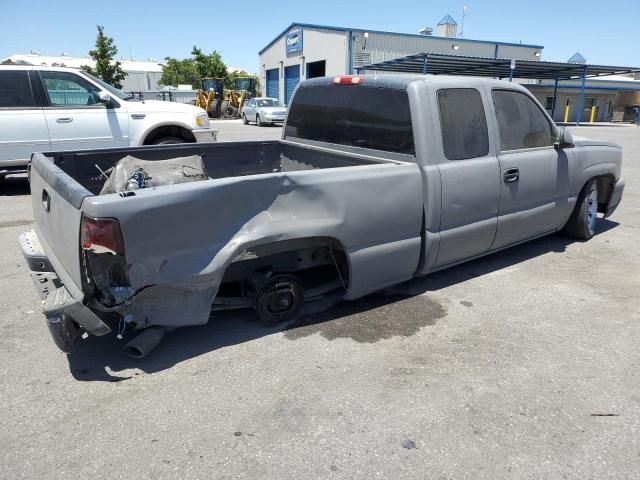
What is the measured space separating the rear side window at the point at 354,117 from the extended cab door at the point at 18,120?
201 inches

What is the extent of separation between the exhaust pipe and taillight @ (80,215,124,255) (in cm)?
67

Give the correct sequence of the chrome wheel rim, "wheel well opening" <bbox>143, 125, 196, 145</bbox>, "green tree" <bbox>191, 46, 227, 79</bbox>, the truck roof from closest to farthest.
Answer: the truck roof, the chrome wheel rim, "wheel well opening" <bbox>143, 125, 196, 145</bbox>, "green tree" <bbox>191, 46, 227, 79</bbox>

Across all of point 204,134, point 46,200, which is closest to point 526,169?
point 46,200

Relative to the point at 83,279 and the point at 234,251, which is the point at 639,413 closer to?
the point at 234,251

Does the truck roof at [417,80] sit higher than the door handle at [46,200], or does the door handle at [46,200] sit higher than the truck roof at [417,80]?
the truck roof at [417,80]

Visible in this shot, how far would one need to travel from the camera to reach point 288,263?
3.71 m

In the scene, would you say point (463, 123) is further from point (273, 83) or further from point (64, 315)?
point (273, 83)

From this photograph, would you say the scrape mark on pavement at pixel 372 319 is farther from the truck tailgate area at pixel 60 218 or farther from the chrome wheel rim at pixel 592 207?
the chrome wheel rim at pixel 592 207

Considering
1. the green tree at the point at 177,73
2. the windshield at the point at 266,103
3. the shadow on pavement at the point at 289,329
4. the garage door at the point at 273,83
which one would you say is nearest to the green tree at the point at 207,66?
the garage door at the point at 273,83

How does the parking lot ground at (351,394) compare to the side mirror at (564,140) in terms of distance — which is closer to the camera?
the parking lot ground at (351,394)

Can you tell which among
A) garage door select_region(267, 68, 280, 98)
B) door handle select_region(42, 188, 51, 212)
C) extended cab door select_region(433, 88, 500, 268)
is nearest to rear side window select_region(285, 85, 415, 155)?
extended cab door select_region(433, 88, 500, 268)

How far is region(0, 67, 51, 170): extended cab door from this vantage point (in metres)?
7.91

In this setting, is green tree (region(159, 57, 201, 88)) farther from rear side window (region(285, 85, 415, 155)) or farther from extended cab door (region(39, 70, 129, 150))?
rear side window (region(285, 85, 415, 155))

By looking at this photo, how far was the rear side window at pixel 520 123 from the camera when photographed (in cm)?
455
